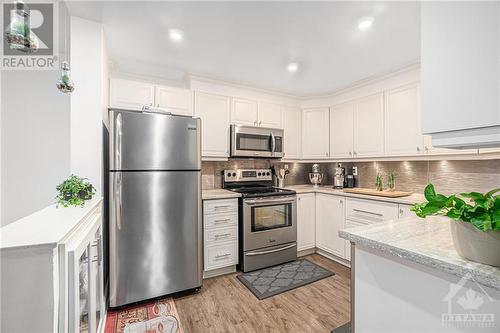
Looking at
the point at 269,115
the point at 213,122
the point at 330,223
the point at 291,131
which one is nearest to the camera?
the point at 213,122

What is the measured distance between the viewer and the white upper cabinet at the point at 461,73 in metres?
0.72

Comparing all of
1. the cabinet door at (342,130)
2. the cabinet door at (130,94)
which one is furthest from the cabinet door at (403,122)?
the cabinet door at (130,94)

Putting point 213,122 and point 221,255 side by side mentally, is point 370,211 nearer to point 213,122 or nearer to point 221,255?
point 221,255

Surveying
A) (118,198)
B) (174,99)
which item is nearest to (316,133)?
(174,99)

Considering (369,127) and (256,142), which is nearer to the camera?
(369,127)

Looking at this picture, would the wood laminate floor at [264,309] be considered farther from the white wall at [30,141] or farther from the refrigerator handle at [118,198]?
the white wall at [30,141]

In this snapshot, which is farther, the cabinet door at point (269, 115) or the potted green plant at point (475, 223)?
the cabinet door at point (269, 115)

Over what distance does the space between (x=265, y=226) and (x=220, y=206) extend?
0.65 metres

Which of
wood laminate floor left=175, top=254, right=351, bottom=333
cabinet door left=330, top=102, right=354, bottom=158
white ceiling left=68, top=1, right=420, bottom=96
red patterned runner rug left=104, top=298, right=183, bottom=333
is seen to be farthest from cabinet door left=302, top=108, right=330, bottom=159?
red patterned runner rug left=104, top=298, right=183, bottom=333

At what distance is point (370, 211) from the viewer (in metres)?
2.57

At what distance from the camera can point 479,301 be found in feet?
2.39

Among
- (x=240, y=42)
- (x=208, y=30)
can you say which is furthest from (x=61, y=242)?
(x=240, y=42)

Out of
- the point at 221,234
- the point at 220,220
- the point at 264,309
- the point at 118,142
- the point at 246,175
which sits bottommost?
the point at 264,309

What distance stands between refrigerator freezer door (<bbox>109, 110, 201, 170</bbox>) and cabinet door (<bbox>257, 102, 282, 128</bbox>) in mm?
1213
